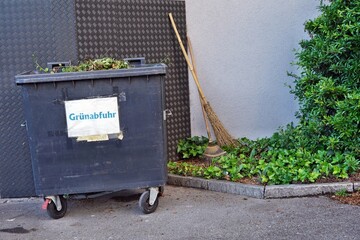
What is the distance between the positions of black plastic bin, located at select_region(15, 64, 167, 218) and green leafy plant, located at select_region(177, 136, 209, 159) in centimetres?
167

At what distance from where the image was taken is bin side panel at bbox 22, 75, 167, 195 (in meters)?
4.29

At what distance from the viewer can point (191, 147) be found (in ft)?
20.3

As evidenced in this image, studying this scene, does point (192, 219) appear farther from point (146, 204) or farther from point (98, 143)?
point (98, 143)

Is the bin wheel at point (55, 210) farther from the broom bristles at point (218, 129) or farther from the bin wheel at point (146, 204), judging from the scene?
the broom bristles at point (218, 129)

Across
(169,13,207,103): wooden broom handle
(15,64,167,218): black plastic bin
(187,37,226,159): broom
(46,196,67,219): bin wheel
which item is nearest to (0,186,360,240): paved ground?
(46,196,67,219): bin wheel

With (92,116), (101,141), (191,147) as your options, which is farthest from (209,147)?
(92,116)

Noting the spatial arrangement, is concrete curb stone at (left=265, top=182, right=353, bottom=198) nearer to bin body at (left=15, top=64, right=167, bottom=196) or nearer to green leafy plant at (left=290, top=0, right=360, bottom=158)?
green leafy plant at (left=290, top=0, right=360, bottom=158)

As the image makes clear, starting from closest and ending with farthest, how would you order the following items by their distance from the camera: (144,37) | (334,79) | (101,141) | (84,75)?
(84,75), (101,141), (334,79), (144,37)

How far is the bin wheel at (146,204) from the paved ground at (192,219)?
0.06 metres

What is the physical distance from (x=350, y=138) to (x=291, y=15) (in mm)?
2056

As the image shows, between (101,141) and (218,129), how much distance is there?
7.74 feet

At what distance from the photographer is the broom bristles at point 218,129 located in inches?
249

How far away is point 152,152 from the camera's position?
443 centimetres

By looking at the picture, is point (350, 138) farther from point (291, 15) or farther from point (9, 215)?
point (9, 215)
